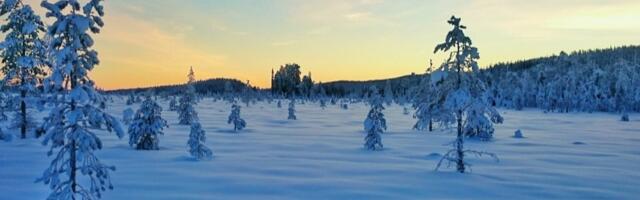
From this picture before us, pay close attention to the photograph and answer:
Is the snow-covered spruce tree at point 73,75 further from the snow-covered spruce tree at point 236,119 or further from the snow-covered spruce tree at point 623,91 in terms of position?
the snow-covered spruce tree at point 623,91

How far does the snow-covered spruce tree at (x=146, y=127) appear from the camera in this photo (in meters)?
19.6

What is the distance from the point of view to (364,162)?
17.0 meters

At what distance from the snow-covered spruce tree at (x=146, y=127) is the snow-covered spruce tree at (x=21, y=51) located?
21.6 ft

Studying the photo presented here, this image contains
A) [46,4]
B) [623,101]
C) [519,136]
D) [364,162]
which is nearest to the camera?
[46,4]

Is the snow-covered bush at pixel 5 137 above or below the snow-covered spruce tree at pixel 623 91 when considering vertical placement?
below

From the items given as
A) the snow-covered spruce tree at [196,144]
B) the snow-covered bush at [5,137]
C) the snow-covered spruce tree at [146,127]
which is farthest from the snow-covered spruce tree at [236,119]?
the snow-covered spruce tree at [196,144]

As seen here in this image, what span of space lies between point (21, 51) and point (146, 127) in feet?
29.6

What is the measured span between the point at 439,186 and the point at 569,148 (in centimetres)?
1186

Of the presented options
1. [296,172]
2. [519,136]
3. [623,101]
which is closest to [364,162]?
[296,172]

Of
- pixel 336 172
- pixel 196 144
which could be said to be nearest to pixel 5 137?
pixel 196 144

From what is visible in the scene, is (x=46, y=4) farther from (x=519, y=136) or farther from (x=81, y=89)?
(x=519, y=136)

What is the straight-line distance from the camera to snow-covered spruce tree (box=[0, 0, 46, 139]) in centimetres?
2367

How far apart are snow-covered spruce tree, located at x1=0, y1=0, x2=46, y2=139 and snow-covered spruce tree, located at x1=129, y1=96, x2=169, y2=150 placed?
21.6ft

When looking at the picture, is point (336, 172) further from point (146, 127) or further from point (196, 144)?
point (146, 127)
